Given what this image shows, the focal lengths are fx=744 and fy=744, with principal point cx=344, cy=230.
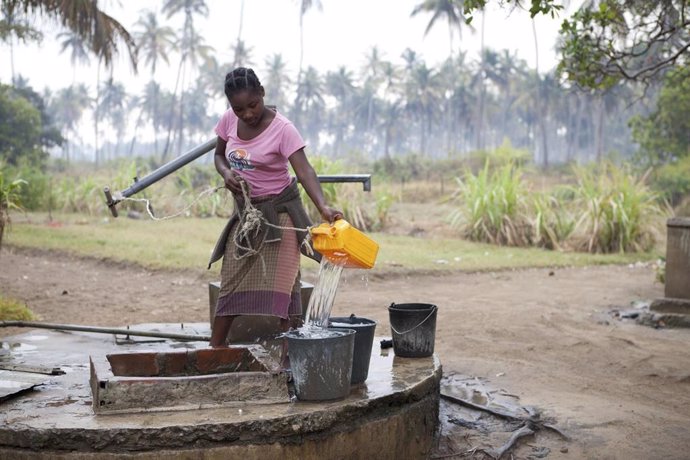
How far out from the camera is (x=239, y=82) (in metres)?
3.44

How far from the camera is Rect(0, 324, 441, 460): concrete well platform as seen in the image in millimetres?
2787

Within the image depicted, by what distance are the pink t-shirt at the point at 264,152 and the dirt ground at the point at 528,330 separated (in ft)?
5.24

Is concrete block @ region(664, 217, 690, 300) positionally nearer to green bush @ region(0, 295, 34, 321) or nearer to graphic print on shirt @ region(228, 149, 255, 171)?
graphic print on shirt @ region(228, 149, 255, 171)

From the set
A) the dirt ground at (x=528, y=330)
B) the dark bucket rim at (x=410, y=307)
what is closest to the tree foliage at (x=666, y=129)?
the dirt ground at (x=528, y=330)

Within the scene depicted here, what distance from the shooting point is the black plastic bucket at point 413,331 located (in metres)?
3.98

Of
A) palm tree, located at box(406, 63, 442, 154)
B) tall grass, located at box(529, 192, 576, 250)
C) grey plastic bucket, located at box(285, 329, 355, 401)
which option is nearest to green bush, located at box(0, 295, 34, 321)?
grey plastic bucket, located at box(285, 329, 355, 401)

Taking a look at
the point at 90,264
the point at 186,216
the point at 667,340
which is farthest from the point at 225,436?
the point at 186,216

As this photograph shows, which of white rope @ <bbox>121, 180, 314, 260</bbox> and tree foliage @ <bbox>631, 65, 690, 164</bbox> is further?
tree foliage @ <bbox>631, 65, 690, 164</bbox>

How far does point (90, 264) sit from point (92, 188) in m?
7.61

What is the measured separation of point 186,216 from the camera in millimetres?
16312

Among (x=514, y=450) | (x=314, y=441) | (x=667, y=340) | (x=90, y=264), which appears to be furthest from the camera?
(x=90, y=264)

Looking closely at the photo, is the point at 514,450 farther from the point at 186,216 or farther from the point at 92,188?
the point at 92,188

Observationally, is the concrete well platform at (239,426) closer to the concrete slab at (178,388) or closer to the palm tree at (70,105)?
the concrete slab at (178,388)

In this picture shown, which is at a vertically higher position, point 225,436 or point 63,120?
point 63,120
